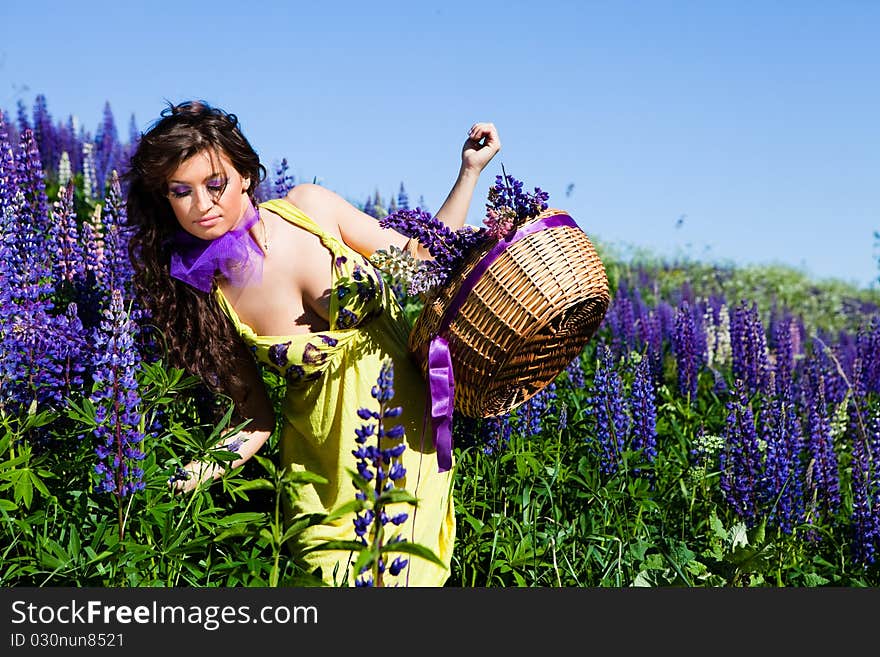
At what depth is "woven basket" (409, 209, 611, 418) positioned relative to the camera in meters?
2.90

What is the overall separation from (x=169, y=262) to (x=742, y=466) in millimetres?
2472

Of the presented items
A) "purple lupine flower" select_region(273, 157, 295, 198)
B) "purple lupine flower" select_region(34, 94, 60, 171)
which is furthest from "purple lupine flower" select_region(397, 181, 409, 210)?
"purple lupine flower" select_region(34, 94, 60, 171)

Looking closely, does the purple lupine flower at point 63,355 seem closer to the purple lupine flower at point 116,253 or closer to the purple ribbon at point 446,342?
the purple lupine flower at point 116,253

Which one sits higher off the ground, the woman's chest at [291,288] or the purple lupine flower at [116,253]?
the purple lupine flower at [116,253]

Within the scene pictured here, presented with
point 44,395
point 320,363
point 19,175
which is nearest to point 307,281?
point 320,363

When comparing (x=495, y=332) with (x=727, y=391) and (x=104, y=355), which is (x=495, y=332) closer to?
(x=104, y=355)

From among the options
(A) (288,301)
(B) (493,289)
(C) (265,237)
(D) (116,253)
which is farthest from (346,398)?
(D) (116,253)

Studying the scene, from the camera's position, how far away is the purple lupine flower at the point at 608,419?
13.0ft

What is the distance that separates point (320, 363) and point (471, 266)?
71cm

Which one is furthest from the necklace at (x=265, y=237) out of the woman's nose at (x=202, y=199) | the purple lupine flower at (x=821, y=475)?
the purple lupine flower at (x=821, y=475)

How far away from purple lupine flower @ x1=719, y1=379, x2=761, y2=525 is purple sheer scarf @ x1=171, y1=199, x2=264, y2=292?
2.02m

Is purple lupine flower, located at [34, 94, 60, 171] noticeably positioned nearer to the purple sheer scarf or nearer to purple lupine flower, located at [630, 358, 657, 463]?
the purple sheer scarf

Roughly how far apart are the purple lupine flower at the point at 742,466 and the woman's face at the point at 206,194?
2.16 m

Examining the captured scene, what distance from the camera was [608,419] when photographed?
398 centimetres
